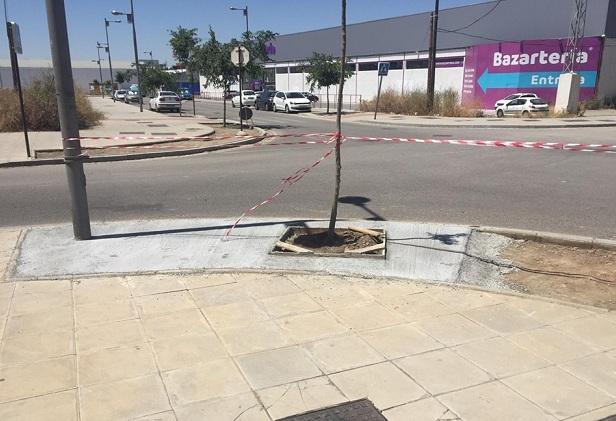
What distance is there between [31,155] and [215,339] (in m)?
12.8

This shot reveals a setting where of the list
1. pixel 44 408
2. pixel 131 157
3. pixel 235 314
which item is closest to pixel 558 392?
pixel 235 314

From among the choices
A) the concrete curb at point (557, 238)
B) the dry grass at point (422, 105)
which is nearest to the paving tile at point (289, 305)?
the concrete curb at point (557, 238)

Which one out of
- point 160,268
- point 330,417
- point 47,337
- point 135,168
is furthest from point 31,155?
point 330,417

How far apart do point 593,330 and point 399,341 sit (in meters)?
1.55

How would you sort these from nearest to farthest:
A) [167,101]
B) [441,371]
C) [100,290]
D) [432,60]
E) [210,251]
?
[441,371] < [100,290] < [210,251] < [432,60] < [167,101]

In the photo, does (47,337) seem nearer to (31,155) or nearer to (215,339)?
(215,339)

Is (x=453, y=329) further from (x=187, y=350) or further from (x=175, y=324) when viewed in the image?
(x=175, y=324)

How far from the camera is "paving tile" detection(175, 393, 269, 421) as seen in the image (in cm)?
303

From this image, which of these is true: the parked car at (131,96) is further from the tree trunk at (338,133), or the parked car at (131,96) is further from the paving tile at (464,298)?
the paving tile at (464,298)

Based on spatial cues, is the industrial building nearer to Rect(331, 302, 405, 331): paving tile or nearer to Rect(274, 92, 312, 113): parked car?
Rect(274, 92, 312, 113): parked car

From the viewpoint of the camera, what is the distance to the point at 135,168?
13.0 meters

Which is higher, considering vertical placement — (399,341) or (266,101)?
(266,101)

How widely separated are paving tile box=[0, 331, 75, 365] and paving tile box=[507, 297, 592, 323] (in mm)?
3618

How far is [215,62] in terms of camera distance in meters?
23.8
